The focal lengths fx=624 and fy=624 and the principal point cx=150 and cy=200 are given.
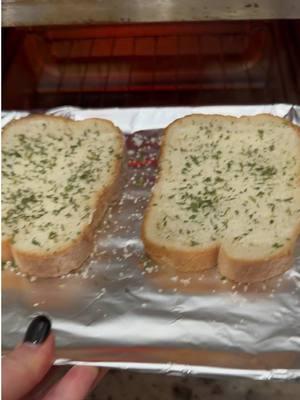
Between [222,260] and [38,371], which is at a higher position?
[222,260]

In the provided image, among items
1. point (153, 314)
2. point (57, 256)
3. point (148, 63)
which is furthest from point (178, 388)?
point (148, 63)

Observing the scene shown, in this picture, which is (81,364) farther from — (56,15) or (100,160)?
(56,15)

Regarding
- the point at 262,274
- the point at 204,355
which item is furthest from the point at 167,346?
the point at 262,274

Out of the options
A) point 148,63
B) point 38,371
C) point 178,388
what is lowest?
point 178,388

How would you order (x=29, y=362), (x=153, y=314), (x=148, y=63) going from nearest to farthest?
(x=29, y=362) < (x=153, y=314) < (x=148, y=63)

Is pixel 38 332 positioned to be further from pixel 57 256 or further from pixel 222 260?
pixel 222 260

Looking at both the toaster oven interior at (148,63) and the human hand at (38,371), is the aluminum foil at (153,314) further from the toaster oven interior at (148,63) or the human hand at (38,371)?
the toaster oven interior at (148,63)
